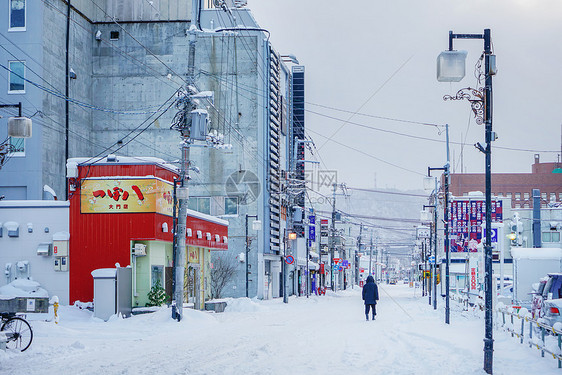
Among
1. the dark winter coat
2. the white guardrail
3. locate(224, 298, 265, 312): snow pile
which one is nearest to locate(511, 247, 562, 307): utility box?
the dark winter coat

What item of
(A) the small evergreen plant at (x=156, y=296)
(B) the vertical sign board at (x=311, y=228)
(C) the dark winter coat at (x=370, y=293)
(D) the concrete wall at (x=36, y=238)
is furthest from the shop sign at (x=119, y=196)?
(B) the vertical sign board at (x=311, y=228)

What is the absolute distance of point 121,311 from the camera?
29.3m

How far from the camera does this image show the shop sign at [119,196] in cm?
3111

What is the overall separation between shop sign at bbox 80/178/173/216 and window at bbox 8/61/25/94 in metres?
17.6

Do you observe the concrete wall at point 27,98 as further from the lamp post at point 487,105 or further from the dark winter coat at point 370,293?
the lamp post at point 487,105

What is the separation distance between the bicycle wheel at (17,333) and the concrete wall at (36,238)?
45.7ft

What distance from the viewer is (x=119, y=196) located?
31.2 m

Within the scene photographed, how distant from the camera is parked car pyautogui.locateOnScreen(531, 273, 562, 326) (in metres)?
21.5

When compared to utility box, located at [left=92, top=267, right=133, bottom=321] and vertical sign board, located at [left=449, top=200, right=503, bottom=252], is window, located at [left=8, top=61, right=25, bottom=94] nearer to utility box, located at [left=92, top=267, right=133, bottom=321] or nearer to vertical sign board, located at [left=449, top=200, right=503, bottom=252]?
utility box, located at [left=92, top=267, right=133, bottom=321]

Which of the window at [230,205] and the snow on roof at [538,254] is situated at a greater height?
the window at [230,205]

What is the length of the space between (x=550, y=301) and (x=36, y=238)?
67.3ft

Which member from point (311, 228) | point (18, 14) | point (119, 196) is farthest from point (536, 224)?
point (119, 196)

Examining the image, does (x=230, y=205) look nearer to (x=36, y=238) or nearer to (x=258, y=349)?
(x=36, y=238)

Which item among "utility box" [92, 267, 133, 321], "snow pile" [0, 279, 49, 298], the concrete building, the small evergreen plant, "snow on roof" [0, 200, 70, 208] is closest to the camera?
"utility box" [92, 267, 133, 321]
